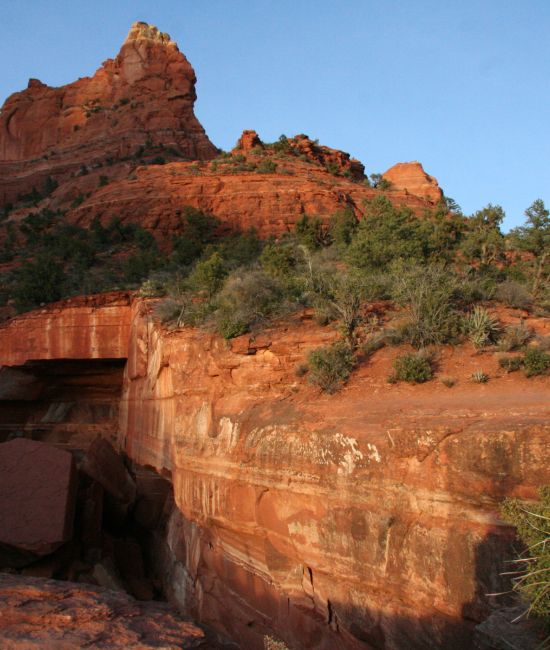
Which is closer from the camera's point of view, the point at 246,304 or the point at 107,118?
the point at 246,304

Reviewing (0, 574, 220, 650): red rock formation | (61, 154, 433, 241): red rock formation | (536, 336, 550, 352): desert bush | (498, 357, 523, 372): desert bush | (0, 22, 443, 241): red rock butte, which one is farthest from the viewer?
(0, 22, 443, 241): red rock butte

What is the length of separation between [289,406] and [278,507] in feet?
5.40

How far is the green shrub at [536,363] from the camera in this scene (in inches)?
325

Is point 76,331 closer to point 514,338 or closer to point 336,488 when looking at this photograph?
point 336,488

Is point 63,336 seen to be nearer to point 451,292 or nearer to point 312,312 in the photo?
point 312,312

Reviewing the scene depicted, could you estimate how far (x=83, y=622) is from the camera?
389cm

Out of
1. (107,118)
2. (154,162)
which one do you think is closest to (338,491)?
(154,162)

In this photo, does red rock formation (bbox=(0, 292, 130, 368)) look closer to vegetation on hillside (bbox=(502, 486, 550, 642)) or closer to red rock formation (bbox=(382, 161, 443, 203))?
vegetation on hillside (bbox=(502, 486, 550, 642))

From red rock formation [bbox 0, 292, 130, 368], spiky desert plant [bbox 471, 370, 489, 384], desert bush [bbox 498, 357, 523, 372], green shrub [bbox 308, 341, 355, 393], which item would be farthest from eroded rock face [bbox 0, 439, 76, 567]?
desert bush [bbox 498, 357, 523, 372]

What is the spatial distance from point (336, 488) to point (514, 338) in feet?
15.4

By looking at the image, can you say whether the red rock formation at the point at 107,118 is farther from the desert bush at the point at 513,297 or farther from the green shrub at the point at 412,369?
the green shrub at the point at 412,369

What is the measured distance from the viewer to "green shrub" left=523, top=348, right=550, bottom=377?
8.27 meters

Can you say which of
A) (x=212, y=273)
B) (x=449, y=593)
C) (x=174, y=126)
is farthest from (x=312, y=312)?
(x=174, y=126)

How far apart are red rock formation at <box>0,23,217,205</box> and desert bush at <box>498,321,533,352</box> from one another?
1690 inches
